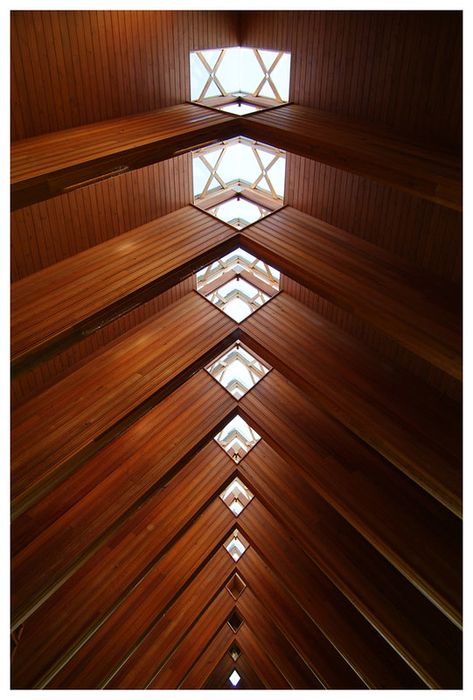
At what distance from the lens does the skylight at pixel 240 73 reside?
21.1ft

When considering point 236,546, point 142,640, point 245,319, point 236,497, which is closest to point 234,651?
point 236,546

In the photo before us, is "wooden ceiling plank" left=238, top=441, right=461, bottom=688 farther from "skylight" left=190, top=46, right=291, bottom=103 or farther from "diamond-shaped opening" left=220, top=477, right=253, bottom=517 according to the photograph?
"skylight" left=190, top=46, right=291, bottom=103

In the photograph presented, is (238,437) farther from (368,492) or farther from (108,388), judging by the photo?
(108,388)

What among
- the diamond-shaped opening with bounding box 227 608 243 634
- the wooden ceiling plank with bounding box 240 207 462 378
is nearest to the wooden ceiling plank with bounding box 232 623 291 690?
the diamond-shaped opening with bounding box 227 608 243 634

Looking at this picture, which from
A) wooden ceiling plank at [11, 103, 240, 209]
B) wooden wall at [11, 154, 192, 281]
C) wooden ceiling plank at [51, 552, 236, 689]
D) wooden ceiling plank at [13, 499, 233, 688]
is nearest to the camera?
wooden ceiling plank at [11, 103, 240, 209]

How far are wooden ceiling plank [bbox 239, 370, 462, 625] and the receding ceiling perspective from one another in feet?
0.10

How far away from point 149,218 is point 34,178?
8.98 feet

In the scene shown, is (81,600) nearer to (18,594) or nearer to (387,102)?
(18,594)

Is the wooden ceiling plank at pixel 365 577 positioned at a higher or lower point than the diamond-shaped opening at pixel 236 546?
higher

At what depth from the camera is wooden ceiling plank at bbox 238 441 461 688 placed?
5281 mm

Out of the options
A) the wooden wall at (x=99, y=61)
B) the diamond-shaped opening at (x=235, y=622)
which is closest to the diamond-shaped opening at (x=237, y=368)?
the wooden wall at (x=99, y=61)

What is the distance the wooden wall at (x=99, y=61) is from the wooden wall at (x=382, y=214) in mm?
2073

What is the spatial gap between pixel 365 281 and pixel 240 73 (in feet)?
14.4

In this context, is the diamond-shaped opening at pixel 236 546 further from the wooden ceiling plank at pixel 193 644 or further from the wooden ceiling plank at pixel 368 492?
the wooden ceiling plank at pixel 368 492
